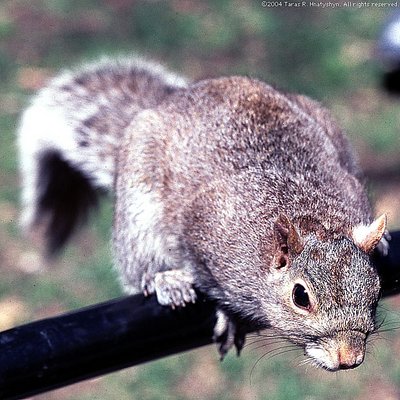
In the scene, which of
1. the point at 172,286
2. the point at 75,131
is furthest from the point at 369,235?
the point at 75,131

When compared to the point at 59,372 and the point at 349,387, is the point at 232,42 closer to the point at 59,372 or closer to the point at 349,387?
the point at 349,387

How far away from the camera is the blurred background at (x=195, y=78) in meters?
3.44

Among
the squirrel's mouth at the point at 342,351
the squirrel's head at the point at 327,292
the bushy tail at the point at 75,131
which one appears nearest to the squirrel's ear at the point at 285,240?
the squirrel's head at the point at 327,292

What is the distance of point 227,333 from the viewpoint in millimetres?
2311

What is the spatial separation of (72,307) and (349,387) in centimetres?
105

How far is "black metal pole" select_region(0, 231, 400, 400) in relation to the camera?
5.19ft

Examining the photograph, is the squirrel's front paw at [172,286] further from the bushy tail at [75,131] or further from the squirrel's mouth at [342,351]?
the bushy tail at [75,131]

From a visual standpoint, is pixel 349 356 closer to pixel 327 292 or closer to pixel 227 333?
pixel 327 292

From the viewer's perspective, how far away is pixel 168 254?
8.50ft

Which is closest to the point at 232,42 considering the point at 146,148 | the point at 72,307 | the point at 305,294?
the point at 72,307

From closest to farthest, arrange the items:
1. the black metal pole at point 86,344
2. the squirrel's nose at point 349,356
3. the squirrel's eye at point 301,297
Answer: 1. the black metal pole at point 86,344
2. the squirrel's nose at point 349,356
3. the squirrel's eye at point 301,297

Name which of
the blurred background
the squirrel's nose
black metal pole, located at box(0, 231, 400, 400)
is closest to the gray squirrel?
the squirrel's nose

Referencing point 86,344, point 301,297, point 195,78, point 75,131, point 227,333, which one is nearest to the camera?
point 86,344

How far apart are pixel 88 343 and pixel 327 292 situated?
1.66 ft
